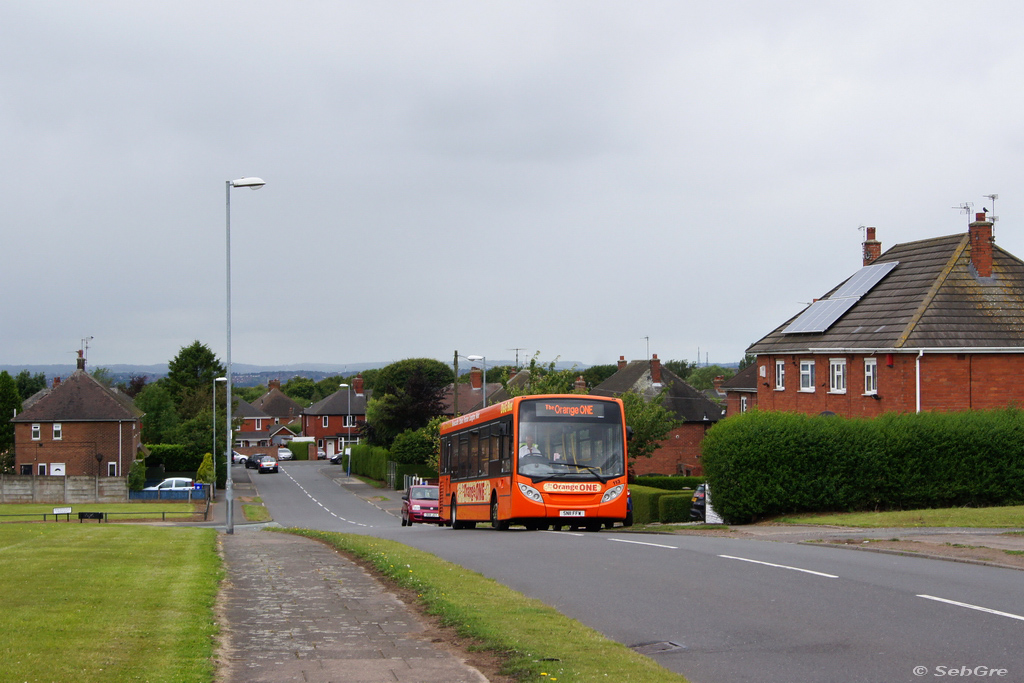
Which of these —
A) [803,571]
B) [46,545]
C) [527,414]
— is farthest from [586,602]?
[46,545]

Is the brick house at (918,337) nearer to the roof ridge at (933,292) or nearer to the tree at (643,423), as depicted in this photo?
the roof ridge at (933,292)

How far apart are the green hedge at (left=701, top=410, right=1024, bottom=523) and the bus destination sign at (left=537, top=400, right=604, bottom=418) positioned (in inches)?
269

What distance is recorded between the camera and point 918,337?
1348 inches

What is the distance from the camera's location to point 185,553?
16844 millimetres

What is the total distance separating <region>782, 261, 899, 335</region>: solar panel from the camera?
39125 mm

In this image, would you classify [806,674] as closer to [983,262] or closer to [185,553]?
[185,553]

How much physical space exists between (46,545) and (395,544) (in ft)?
21.5

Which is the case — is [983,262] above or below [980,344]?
above

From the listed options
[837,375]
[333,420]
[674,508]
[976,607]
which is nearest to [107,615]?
[976,607]

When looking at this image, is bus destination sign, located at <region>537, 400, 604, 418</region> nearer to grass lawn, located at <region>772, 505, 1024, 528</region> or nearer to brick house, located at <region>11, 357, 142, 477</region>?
grass lawn, located at <region>772, 505, 1024, 528</region>

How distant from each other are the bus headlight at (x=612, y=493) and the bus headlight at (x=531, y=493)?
144cm

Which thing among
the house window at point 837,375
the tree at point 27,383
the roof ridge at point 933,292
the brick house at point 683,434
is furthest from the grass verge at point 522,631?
the tree at point 27,383

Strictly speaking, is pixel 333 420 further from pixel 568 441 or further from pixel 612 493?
pixel 568 441

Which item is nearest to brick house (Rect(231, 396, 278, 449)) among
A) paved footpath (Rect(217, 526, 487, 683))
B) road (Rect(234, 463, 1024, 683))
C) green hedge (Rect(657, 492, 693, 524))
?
green hedge (Rect(657, 492, 693, 524))
